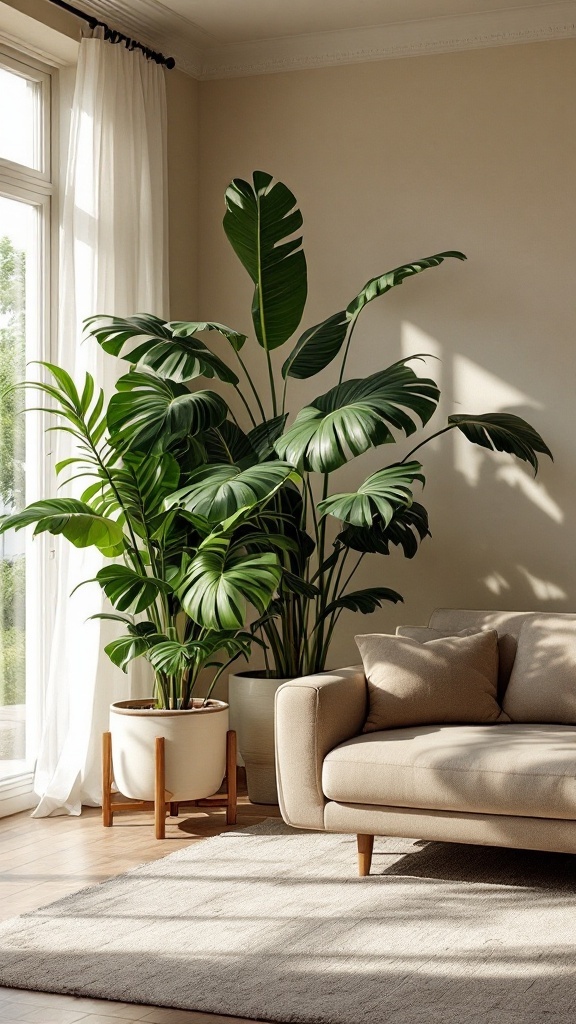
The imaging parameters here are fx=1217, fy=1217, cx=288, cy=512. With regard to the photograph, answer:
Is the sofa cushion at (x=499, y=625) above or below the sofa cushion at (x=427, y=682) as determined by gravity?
above

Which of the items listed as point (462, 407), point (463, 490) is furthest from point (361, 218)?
point (463, 490)

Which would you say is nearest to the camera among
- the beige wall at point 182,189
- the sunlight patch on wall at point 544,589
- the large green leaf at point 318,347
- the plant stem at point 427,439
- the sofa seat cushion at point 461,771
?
the sofa seat cushion at point 461,771

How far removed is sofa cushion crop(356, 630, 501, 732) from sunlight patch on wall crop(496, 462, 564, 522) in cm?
102

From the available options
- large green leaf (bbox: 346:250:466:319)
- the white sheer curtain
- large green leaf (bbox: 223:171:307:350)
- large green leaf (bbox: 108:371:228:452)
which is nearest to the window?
the white sheer curtain

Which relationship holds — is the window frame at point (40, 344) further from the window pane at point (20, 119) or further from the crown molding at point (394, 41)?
the crown molding at point (394, 41)

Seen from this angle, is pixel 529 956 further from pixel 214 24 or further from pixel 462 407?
pixel 214 24

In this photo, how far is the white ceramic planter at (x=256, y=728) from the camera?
4.65 meters

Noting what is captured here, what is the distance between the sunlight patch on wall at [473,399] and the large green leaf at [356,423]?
0.70m

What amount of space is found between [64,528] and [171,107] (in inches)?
88.0

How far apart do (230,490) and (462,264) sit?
5.61ft

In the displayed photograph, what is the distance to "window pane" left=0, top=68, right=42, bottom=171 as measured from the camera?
4758 millimetres

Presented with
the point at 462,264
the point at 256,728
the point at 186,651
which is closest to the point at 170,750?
the point at 186,651

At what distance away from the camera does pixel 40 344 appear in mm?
4910

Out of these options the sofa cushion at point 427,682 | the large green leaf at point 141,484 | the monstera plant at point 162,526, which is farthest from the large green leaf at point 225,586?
the sofa cushion at point 427,682
